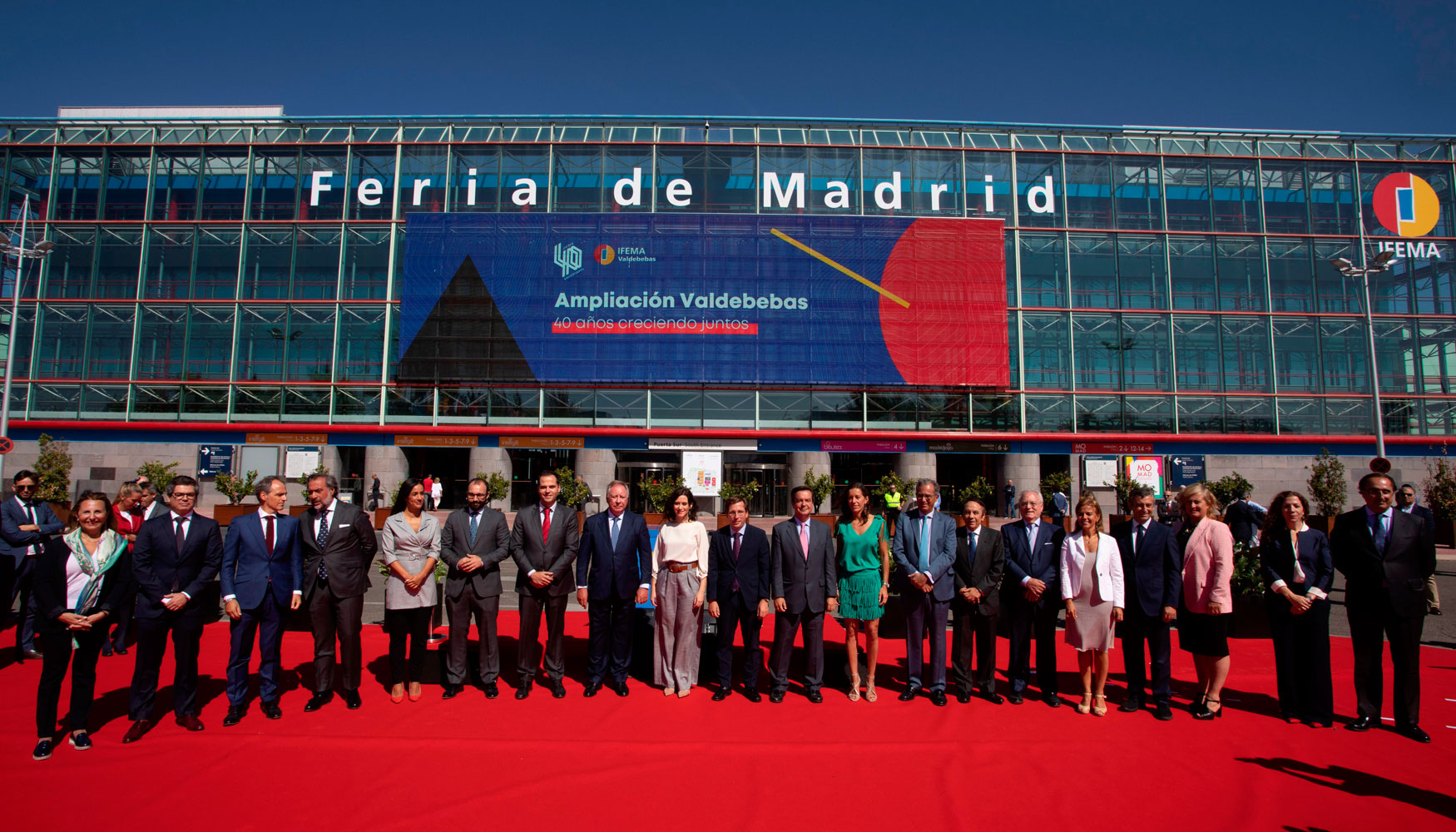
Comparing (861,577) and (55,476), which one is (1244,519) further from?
(55,476)

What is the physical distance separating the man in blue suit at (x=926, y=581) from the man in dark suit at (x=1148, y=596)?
1.45 meters

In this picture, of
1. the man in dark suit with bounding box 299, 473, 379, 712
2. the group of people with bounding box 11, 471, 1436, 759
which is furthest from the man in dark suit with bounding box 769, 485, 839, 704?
the man in dark suit with bounding box 299, 473, 379, 712

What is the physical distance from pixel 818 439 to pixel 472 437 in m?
14.3

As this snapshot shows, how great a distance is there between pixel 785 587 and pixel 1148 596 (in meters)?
3.07

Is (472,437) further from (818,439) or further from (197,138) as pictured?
(197,138)

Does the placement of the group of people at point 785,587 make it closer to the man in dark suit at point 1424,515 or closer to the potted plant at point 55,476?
the man in dark suit at point 1424,515

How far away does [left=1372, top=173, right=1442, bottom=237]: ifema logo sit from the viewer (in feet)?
103

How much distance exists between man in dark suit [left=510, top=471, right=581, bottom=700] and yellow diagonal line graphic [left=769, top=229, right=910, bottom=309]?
2458 centimetres

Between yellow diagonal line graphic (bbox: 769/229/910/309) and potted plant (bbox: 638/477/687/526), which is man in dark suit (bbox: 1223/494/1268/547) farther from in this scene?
yellow diagonal line graphic (bbox: 769/229/910/309)

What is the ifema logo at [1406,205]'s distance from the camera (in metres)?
31.5

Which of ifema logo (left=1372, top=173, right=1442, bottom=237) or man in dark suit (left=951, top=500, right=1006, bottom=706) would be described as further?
ifema logo (left=1372, top=173, right=1442, bottom=237)

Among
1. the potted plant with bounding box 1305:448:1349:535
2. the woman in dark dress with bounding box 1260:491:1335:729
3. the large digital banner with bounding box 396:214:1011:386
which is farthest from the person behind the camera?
the large digital banner with bounding box 396:214:1011:386

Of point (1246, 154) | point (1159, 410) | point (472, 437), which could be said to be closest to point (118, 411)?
point (472, 437)

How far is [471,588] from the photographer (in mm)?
6254
